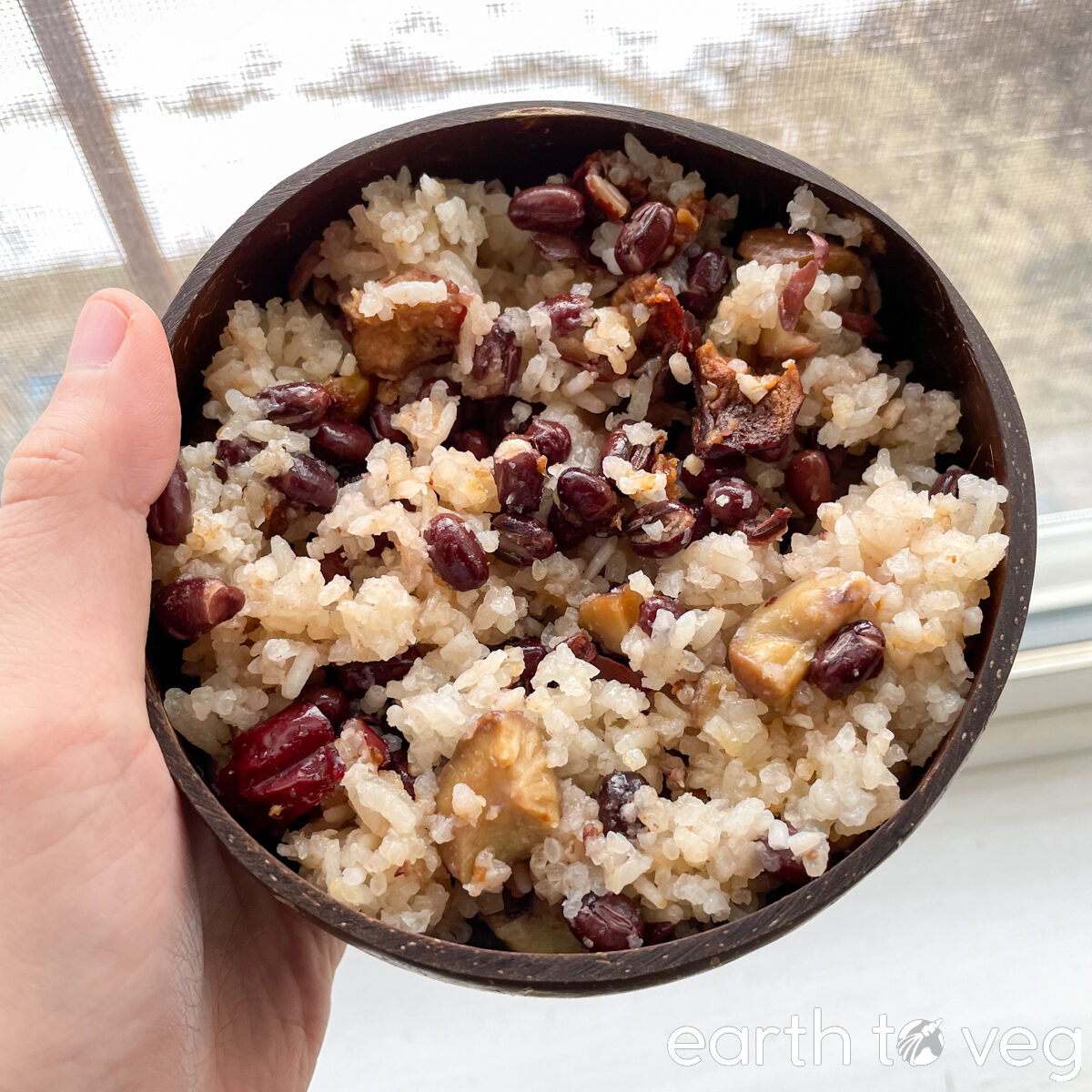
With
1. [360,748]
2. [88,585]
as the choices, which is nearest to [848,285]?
[360,748]

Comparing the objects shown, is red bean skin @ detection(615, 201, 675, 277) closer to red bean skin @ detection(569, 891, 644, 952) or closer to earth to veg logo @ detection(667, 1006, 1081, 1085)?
red bean skin @ detection(569, 891, 644, 952)

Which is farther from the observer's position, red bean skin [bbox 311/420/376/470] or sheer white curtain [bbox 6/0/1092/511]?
sheer white curtain [bbox 6/0/1092/511]

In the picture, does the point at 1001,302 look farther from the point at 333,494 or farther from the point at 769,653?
the point at 333,494

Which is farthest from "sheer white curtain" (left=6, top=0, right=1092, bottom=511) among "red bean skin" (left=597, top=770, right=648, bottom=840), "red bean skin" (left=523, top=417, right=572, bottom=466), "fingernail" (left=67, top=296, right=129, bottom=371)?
"red bean skin" (left=597, top=770, right=648, bottom=840)

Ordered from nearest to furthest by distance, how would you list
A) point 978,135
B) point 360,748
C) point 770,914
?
1. point 770,914
2. point 360,748
3. point 978,135

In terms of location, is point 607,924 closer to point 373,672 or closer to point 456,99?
point 373,672

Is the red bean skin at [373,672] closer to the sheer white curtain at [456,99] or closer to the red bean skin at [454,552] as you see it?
the red bean skin at [454,552]
